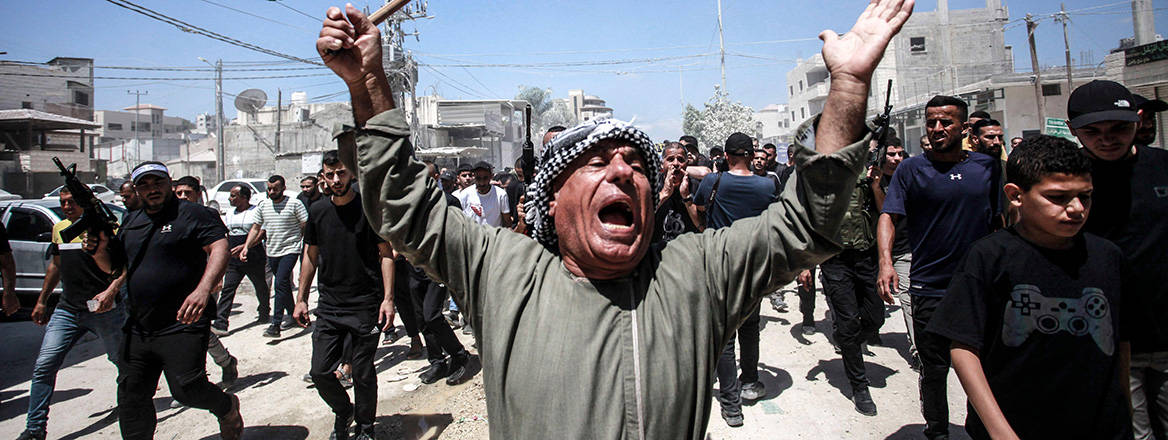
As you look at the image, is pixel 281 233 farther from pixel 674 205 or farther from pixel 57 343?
pixel 674 205

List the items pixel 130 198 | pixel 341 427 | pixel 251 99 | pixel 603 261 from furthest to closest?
1. pixel 251 99
2. pixel 130 198
3. pixel 341 427
4. pixel 603 261

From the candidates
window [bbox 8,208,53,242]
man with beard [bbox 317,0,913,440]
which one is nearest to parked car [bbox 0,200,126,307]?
window [bbox 8,208,53,242]

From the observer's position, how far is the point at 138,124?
72875 mm

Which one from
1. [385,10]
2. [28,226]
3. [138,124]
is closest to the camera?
[385,10]

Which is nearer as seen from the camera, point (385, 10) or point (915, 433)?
point (385, 10)

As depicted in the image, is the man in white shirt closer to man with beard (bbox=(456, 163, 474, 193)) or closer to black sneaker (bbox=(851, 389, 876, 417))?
man with beard (bbox=(456, 163, 474, 193))

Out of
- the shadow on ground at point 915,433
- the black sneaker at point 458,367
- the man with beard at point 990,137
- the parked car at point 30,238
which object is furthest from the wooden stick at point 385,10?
the parked car at point 30,238

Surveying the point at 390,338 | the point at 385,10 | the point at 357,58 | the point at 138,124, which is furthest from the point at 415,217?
the point at 138,124

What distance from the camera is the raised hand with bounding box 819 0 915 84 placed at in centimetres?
144

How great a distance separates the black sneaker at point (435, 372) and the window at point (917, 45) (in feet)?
139

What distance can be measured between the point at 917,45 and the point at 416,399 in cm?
4371

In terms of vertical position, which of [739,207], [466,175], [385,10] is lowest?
[739,207]

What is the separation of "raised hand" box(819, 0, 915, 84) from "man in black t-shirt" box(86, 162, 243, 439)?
419 cm

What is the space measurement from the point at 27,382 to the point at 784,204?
8.27 meters
